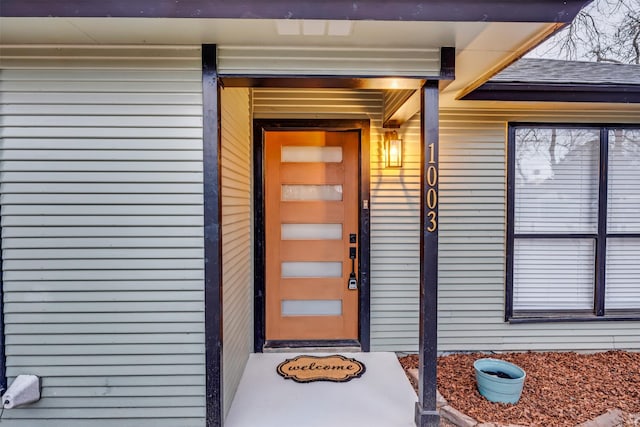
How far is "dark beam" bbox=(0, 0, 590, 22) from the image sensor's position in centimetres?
167

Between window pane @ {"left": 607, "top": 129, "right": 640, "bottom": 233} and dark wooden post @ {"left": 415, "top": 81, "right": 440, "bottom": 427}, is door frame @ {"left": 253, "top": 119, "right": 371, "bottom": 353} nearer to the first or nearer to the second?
dark wooden post @ {"left": 415, "top": 81, "right": 440, "bottom": 427}

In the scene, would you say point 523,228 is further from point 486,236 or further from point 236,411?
point 236,411

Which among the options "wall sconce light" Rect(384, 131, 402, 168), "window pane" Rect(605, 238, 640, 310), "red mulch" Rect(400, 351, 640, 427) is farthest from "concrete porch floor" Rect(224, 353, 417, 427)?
"window pane" Rect(605, 238, 640, 310)

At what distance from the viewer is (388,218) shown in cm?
325

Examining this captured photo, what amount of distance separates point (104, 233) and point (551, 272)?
374 cm

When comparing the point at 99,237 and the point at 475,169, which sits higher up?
the point at 475,169

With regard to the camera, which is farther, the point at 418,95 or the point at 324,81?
the point at 418,95

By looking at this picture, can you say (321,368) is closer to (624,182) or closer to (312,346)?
(312,346)

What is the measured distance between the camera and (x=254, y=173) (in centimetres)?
322

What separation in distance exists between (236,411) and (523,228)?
292 cm

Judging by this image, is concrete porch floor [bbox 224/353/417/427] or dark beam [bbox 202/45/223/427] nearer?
dark beam [bbox 202/45/223/427]

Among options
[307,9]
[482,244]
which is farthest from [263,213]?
[482,244]

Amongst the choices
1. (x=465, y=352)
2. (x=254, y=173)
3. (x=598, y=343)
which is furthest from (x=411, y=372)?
(x=254, y=173)

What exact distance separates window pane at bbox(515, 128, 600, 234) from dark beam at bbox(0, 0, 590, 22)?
182 centimetres
